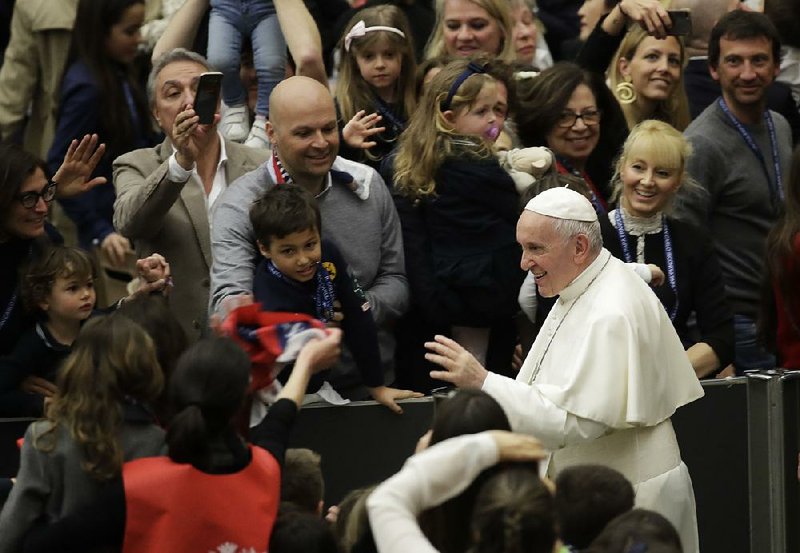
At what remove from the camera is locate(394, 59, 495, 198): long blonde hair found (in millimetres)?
7539

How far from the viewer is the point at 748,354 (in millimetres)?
8430

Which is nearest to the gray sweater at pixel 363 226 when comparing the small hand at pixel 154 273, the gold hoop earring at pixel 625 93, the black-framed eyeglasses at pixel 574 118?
the small hand at pixel 154 273

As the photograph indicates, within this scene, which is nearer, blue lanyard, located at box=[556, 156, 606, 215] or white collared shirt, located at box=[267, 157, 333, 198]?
white collared shirt, located at box=[267, 157, 333, 198]

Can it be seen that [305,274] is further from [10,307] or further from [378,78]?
[378,78]

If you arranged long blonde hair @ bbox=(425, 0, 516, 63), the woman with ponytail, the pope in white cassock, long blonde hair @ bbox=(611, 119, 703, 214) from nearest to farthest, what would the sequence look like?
the woman with ponytail < the pope in white cassock < long blonde hair @ bbox=(611, 119, 703, 214) < long blonde hair @ bbox=(425, 0, 516, 63)

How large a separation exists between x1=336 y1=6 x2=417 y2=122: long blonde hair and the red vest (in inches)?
132

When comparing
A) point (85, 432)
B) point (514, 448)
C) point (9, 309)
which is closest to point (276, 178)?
point (9, 309)

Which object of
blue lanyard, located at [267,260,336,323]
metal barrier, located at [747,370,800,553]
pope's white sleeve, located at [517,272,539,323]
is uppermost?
blue lanyard, located at [267,260,336,323]

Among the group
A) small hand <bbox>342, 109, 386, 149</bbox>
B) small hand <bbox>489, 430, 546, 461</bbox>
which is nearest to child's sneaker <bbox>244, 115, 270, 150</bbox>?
small hand <bbox>342, 109, 386, 149</bbox>

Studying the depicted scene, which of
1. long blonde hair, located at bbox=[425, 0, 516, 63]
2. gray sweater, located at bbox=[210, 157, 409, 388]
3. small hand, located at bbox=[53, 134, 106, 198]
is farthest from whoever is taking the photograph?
long blonde hair, located at bbox=[425, 0, 516, 63]

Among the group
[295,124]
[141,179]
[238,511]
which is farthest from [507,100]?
[238,511]

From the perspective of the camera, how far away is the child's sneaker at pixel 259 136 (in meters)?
8.47

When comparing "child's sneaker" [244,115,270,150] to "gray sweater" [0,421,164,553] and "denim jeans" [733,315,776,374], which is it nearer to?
"denim jeans" [733,315,776,374]

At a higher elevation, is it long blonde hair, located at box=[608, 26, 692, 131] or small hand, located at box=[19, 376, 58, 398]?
long blonde hair, located at box=[608, 26, 692, 131]
